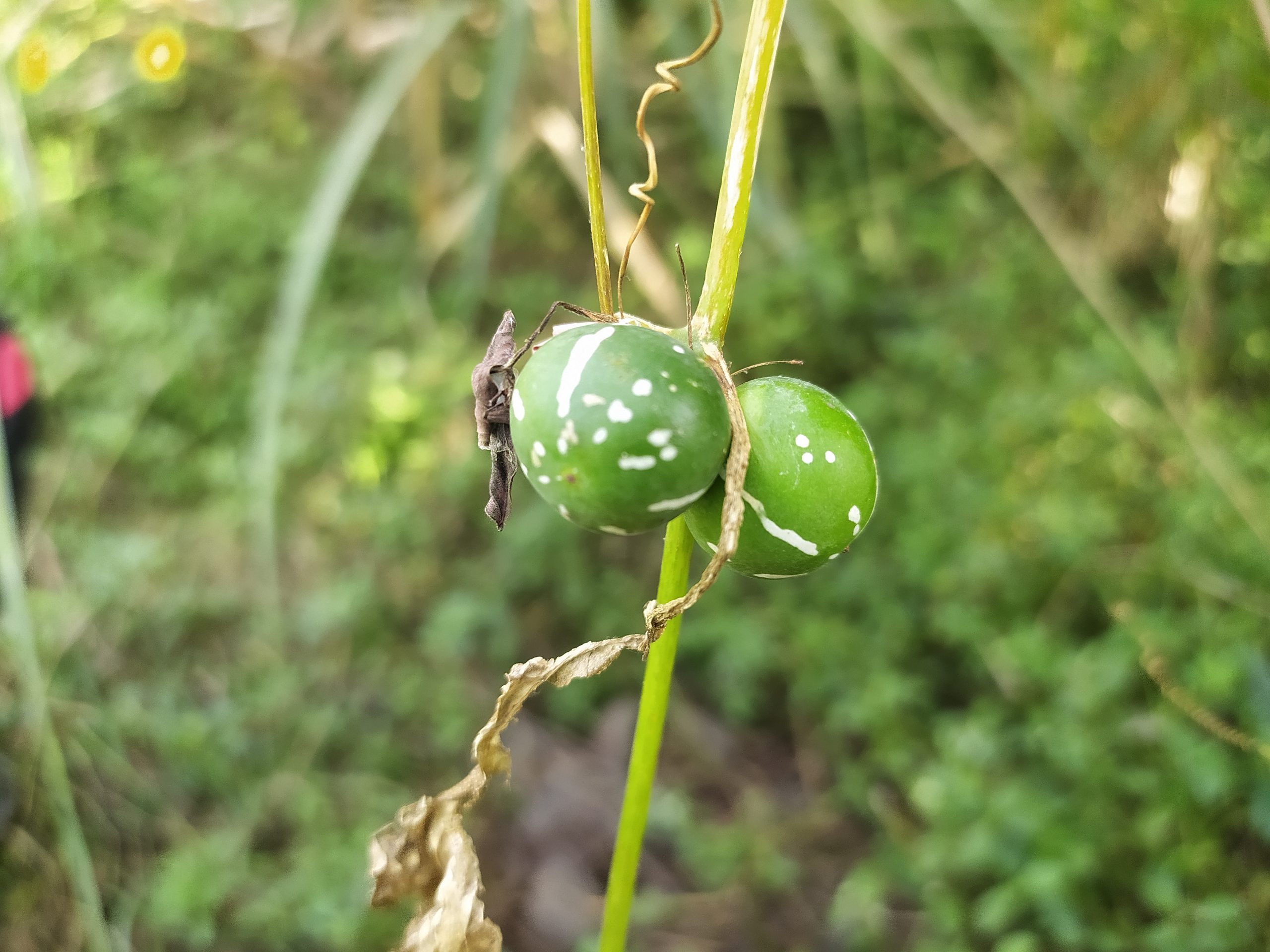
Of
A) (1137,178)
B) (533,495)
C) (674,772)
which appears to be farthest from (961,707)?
(1137,178)

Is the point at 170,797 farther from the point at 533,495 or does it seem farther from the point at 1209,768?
the point at 1209,768

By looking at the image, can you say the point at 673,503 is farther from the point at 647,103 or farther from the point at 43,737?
the point at 43,737

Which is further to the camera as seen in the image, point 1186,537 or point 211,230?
point 211,230

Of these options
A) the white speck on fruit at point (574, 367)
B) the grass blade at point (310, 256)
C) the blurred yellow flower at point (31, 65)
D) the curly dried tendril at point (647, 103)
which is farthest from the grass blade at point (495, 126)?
the white speck on fruit at point (574, 367)

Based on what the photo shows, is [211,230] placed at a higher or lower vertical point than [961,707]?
higher

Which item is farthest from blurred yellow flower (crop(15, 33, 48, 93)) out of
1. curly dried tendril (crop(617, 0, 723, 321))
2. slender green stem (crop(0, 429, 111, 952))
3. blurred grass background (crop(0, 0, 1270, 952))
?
curly dried tendril (crop(617, 0, 723, 321))

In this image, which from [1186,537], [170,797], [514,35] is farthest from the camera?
[514,35]
